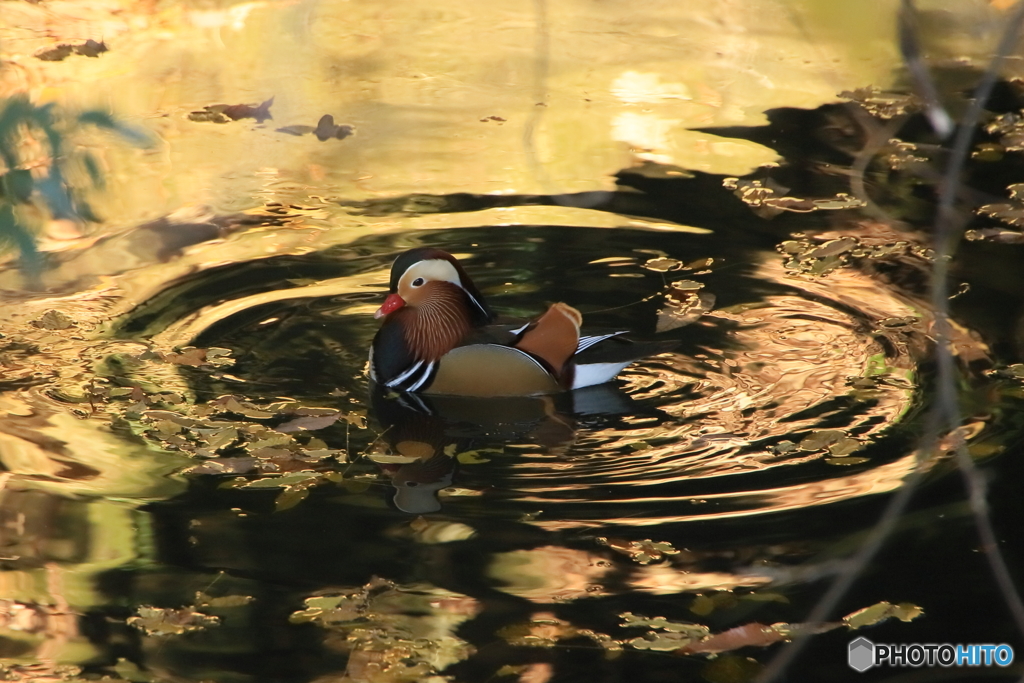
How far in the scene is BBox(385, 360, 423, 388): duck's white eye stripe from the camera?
206 inches

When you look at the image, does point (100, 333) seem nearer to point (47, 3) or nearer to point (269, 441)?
point (269, 441)

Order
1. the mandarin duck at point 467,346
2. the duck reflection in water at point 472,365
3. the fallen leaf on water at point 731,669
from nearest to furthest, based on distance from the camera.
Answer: the fallen leaf on water at point 731,669 → the duck reflection in water at point 472,365 → the mandarin duck at point 467,346

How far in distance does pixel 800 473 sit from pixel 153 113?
19.8ft

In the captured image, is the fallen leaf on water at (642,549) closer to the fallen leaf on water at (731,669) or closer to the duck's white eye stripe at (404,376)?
the fallen leaf on water at (731,669)

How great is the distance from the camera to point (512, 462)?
4.59 meters

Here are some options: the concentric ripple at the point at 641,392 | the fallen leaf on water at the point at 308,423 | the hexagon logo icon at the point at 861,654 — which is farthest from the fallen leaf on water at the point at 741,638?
the fallen leaf on water at the point at 308,423

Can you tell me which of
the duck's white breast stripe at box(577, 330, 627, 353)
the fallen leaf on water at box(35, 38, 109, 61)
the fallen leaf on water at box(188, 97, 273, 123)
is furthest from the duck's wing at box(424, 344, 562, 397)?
the fallen leaf on water at box(35, 38, 109, 61)

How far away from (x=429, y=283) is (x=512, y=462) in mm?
1108

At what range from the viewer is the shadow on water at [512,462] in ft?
12.1

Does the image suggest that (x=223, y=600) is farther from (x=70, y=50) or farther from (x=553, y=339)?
(x=70, y=50)

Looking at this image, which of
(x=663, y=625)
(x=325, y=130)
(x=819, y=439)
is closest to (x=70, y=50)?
(x=325, y=130)

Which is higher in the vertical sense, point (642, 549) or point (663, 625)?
point (642, 549)

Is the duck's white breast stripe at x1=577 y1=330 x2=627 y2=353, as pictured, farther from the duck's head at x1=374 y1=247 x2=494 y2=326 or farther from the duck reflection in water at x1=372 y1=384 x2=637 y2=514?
the duck's head at x1=374 y1=247 x2=494 y2=326

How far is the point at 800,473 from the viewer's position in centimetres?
442
